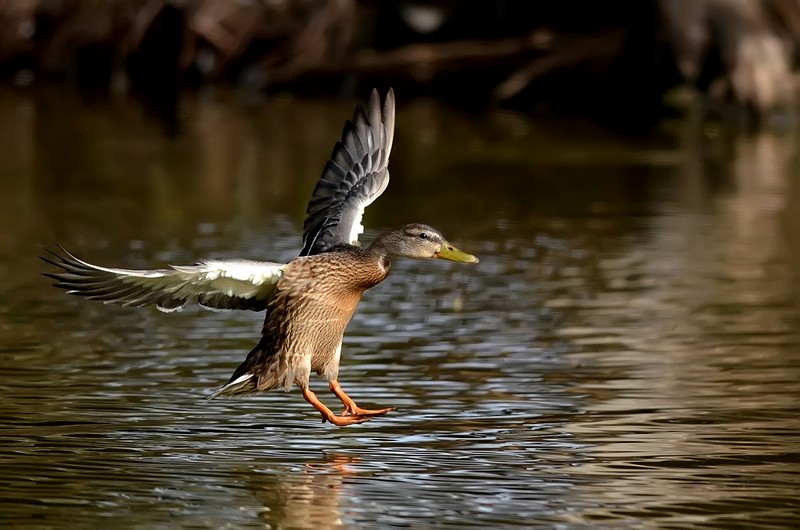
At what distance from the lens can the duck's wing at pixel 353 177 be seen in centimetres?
742

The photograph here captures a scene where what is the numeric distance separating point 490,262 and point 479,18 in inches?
528

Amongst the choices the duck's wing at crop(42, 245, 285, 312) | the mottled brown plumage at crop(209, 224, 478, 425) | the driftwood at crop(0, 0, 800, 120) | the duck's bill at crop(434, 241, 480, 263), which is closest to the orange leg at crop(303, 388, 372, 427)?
the mottled brown plumage at crop(209, 224, 478, 425)

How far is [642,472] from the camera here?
19.6 feet

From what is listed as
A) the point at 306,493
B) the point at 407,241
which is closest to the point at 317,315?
the point at 407,241

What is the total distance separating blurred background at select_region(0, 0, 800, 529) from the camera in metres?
5.88

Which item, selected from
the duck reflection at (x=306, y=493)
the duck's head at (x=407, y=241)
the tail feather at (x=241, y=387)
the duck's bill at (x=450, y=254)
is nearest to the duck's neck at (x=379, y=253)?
the duck's head at (x=407, y=241)

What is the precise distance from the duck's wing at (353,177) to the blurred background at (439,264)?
0.71m

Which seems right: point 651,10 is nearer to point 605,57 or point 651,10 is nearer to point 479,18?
point 605,57

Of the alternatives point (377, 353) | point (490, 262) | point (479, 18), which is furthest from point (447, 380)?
point (479, 18)

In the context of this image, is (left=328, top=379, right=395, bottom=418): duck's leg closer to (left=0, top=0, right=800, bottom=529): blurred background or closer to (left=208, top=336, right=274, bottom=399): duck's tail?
(left=0, top=0, right=800, bottom=529): blurred background

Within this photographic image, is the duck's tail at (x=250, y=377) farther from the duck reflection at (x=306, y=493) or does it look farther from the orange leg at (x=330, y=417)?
the duck reflection at (x=306, y=493)

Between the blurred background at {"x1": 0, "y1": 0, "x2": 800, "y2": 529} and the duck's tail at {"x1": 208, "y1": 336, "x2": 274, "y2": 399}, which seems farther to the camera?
the duck's tail at {"x1": 208, "y1": 336, "x2": 274, "y2": 399}

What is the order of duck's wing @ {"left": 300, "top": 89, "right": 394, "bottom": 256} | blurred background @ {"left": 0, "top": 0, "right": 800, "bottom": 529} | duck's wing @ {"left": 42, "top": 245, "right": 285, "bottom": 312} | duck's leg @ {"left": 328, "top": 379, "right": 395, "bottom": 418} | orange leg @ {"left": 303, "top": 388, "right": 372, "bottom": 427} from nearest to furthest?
blurred background @ {"left": 0, "top": 0, "right": 800, "bottom": 529}
duck's wing @ {"left": 42, "top": 245, "right": 285, "bottom": 312}
orange leg @ {"left": 303, "top": 388, "right": 372, "bottom": 427}
duck's leg @ {"left": 328, "top": 379, "right": 395, "bottom": 418}
duck's wing @ {"left": 300, "top": 89, "right": 394, "bottom": 256}

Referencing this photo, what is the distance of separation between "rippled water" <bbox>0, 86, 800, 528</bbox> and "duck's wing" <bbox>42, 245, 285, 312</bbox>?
0.49 meters
